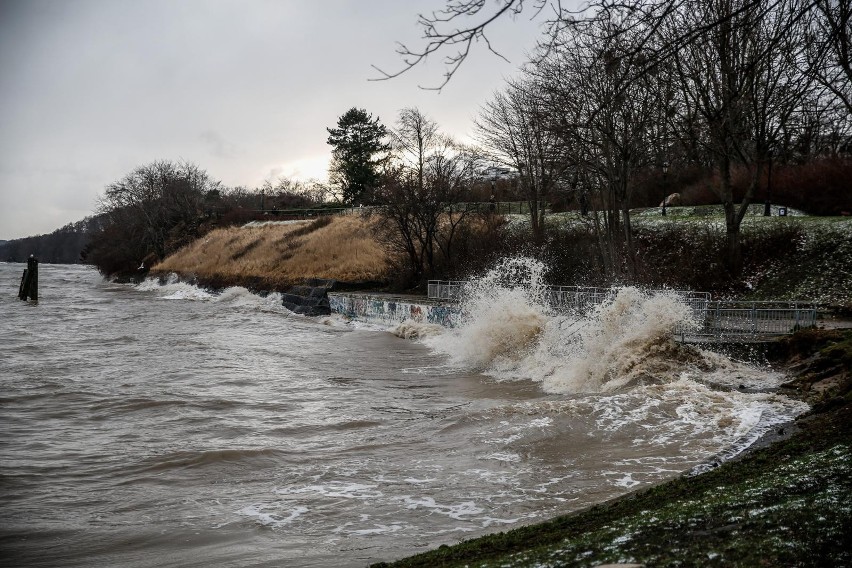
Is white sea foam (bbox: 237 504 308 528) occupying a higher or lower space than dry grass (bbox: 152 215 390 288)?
lower

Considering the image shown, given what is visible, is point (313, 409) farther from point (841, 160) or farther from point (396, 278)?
point (841, 160)

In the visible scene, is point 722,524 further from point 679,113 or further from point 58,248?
point 58,248

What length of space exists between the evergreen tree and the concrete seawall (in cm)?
4195

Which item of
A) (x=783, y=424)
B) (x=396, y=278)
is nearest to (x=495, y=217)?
(x=396, y=278)

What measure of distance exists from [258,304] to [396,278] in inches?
375

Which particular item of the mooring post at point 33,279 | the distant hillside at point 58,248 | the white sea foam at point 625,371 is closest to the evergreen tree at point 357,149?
the mooring post at point 33,279

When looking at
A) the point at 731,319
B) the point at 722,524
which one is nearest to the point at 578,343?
the point at 731,319

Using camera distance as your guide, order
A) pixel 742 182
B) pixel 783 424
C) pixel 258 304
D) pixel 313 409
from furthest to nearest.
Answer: pixel 258 304 < pixel 742 182 < pixel 313 409 < pixel 783 424

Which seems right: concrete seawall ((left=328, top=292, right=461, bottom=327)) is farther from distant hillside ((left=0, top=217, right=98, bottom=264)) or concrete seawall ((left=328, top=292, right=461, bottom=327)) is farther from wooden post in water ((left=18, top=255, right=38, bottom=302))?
distant hillside ((left=0, top=217, right=98, bottom=264))

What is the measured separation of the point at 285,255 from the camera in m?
52.1

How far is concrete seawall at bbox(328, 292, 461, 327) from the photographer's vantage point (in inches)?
1051

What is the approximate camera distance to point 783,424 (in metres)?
9.54

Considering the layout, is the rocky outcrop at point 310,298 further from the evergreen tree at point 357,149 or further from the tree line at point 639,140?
the evergreen tree at point 357,149

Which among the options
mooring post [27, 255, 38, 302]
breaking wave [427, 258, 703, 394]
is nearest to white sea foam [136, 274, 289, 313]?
mooring post [27, 255, 38, 302]
